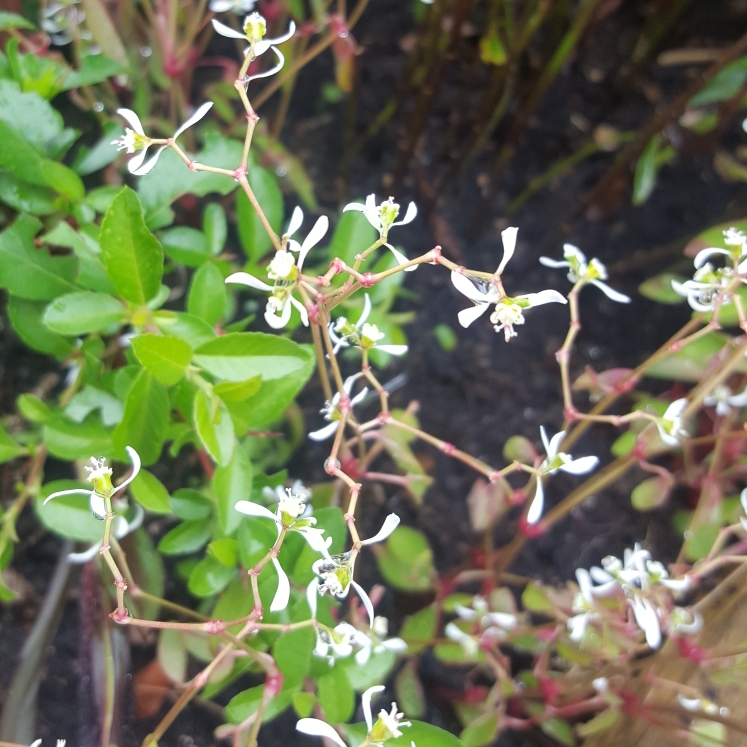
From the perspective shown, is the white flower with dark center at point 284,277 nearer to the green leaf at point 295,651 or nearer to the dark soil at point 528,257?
the green leaf at point 295,651

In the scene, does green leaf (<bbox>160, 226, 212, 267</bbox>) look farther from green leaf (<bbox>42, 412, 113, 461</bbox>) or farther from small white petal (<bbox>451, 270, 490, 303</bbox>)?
small white petal (<bbox>451, 270, 490, 303</bbox>)

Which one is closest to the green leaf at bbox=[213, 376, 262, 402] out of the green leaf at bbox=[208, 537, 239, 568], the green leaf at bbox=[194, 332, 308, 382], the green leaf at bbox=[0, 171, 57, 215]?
the green leaf at bbox=[194, 332, 308, 382]

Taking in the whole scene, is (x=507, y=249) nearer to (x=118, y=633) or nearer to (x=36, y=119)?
(x=36, y=119)

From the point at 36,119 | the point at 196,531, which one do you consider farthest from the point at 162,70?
the point at 196,531

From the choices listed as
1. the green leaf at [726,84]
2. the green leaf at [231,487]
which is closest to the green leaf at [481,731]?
the green leaf at [231,487]

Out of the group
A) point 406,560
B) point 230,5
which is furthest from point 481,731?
point 230,5

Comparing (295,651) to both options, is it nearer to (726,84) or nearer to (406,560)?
(406,560)
